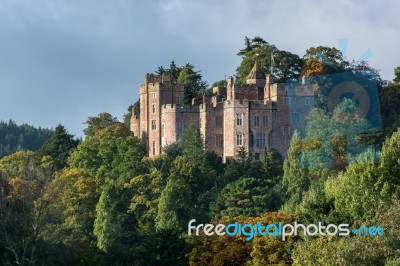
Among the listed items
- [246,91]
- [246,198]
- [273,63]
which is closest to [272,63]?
[273,63]

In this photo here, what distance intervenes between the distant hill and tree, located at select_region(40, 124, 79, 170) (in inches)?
2590

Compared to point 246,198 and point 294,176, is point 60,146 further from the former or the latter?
point 294,176

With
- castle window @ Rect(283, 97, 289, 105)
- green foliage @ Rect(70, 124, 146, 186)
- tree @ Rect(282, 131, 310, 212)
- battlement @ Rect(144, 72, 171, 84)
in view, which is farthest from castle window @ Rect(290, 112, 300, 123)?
green foliage @ Rect(70, 124, 146, 186)

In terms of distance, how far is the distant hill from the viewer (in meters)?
165

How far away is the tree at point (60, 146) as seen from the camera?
92.7 meters

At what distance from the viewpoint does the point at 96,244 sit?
2788 inches

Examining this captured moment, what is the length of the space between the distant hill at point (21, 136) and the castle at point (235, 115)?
7553cm

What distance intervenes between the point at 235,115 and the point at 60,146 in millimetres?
15756

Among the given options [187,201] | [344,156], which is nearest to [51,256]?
[187,201]

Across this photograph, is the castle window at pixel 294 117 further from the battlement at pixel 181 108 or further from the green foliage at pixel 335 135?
the battlement at pixel 181 108

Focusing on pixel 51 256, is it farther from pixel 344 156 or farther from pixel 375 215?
pixel 344 156

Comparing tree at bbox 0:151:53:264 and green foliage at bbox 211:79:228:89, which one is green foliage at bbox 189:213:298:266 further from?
green foliage at bbox 211:79:228:89

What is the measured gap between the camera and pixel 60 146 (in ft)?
309

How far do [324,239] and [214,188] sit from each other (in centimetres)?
2609
